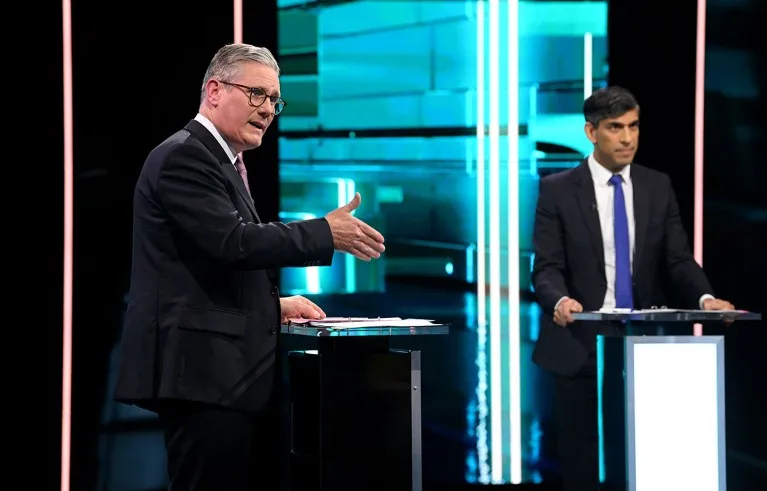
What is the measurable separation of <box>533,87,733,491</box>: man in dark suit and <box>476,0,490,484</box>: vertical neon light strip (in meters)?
0.87

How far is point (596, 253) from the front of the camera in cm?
389

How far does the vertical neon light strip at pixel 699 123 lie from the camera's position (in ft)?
15.8

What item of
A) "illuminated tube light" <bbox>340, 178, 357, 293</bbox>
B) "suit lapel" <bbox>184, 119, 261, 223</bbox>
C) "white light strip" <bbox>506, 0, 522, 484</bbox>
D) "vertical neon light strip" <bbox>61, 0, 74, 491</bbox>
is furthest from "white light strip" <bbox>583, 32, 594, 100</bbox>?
"suit lapel" <bbox>184, 119, 261, 223</bbox>

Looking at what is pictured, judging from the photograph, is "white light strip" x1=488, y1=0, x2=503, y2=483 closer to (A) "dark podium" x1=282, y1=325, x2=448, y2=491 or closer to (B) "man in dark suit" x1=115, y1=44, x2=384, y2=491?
(A) "dark podium" x1=282, y1=325, x2=448, y2=491

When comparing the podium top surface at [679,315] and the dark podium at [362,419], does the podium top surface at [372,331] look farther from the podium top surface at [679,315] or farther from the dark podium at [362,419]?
the podium top surface at [679,315]

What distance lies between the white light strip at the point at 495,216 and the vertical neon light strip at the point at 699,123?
854mm

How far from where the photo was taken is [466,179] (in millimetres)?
4887

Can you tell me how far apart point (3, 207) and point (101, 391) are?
0.80m

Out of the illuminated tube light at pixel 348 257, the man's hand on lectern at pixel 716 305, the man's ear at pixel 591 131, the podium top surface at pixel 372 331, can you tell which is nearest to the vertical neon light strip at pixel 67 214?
the illuminated tube light at pixel 348 257

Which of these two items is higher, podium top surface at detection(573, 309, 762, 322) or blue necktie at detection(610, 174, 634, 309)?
blue necktie at detection(610, 174, 634, 309)

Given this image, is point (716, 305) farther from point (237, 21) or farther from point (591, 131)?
point (237, 21)

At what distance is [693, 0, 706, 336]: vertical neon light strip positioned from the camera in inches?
190

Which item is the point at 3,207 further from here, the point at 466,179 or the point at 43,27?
the point at 466,179

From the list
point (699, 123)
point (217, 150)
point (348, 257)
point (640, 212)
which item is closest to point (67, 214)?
point (348, 257)
